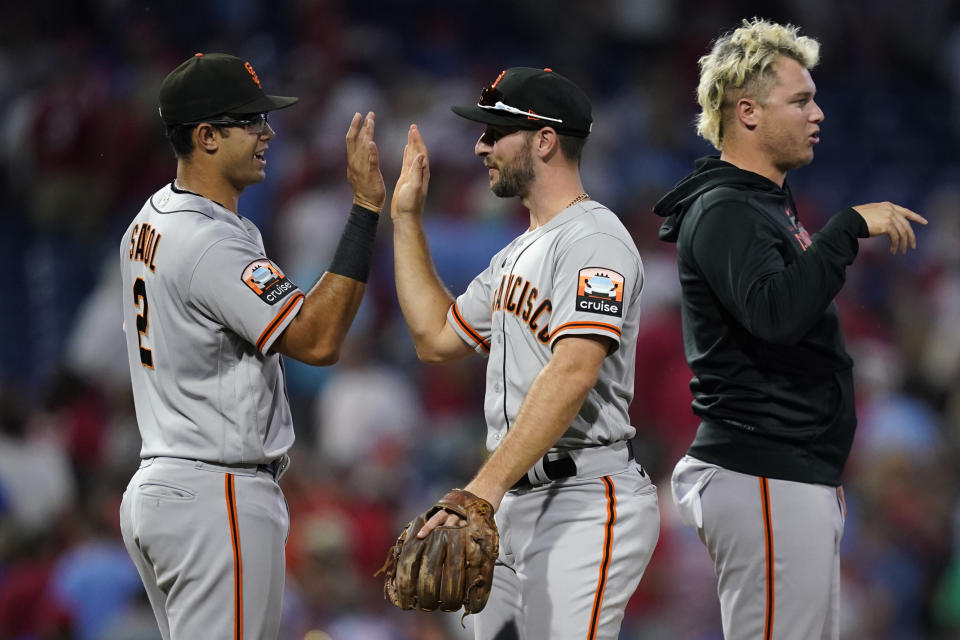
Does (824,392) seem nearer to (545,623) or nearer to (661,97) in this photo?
(545,623)

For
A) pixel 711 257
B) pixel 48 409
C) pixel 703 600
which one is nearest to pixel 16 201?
pixel 48 409

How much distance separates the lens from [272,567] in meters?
3.21

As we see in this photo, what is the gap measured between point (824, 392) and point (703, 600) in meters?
2.92

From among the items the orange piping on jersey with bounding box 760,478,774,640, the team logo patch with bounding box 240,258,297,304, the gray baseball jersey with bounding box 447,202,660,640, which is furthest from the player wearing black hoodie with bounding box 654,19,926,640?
the team logo patch with bounding box 240,258,297,304

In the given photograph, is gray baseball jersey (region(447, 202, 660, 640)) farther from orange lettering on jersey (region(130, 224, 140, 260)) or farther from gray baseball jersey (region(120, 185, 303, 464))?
orange lettering on jersey (region(130, 224, 140, 260))

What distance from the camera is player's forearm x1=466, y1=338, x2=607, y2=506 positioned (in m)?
2.95

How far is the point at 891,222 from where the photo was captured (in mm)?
3121

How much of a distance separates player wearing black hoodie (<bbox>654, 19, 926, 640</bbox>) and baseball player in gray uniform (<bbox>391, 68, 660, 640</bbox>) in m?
0.21

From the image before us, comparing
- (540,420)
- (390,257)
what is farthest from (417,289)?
(390,257)

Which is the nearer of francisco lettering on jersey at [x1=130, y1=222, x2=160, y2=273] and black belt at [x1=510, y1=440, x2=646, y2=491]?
black belt at [x1=510, y1=440, x2=646, y2=491]

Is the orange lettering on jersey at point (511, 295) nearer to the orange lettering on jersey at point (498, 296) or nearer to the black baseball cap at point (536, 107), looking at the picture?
the orange lettering on jersey at point (498, 296)

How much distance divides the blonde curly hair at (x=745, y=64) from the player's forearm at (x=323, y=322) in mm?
1096

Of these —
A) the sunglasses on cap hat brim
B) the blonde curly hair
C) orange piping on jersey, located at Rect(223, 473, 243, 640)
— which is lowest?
orange piping on jersey, located at Rect(223, 473, 243, 640)

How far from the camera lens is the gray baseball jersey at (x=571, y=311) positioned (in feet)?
10.1
